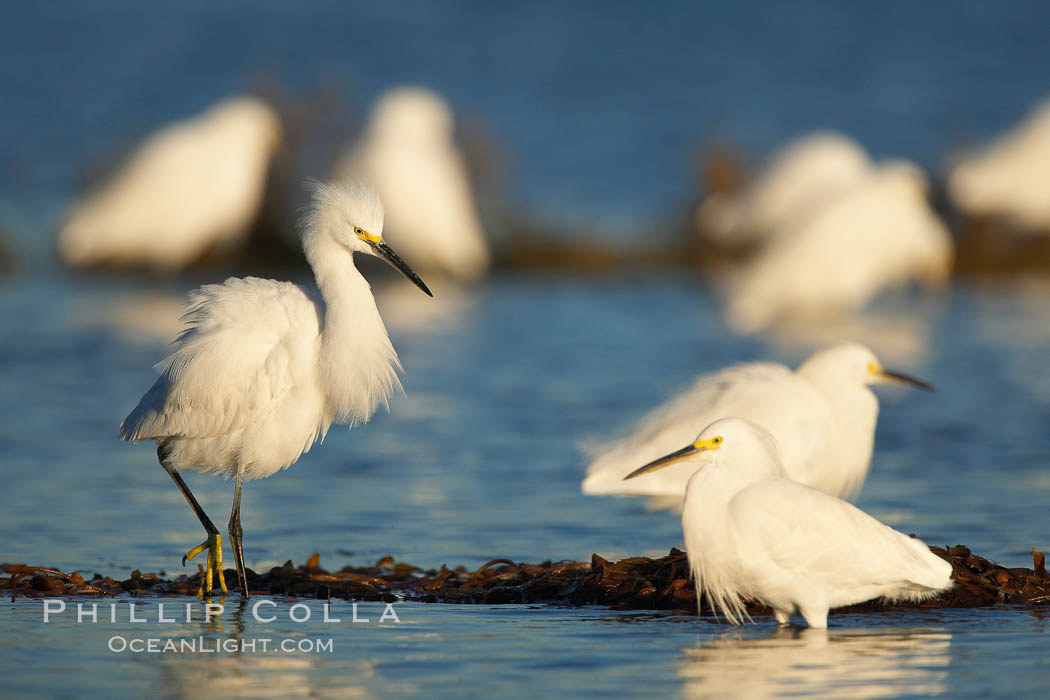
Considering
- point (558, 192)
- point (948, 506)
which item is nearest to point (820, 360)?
point (948, 506)

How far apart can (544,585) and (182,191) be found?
418 inches

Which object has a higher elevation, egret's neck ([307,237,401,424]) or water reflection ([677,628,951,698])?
egret's neck ([307,237,401,424])

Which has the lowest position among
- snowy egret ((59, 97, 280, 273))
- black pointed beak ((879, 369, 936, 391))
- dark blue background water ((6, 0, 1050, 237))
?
black pointed beak ((879, 369, 936, 391))

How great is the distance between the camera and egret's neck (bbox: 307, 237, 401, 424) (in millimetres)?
6711

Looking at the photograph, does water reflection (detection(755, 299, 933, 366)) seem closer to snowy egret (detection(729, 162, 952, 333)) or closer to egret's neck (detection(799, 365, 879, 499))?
snowy egret (detection(729, 162, 952, 333))

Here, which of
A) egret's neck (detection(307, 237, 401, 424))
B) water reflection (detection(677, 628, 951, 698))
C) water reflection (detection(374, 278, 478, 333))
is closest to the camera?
water reflection (detection(677, 628, 951, 698))

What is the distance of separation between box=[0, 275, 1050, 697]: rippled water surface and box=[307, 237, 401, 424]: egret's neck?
94 cm

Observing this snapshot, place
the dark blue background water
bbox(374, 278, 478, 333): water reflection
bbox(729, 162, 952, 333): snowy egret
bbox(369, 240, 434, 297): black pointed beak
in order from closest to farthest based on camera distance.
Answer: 1. bbox(369, 240, 434, 297): black pointed beak
2. bbox(729, 162, 952, 333): snowy egret
3. bbox(374, 278, 478, 333): water reflection
4. the dark blue background water

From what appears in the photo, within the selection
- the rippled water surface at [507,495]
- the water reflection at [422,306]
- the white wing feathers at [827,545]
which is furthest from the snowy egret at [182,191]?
the white wing feathers at [827,545]

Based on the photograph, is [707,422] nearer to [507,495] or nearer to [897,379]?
[897,379]

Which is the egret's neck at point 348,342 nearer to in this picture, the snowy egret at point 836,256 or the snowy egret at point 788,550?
the snowy egret at point 788,550

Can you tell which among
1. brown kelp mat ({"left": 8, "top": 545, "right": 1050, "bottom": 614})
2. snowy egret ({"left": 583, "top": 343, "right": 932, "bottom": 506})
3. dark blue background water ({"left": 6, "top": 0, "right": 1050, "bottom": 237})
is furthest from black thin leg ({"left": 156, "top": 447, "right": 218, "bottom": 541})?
dark blue background water ({"left": 6, "top": 0, "right": 1050, "bottom": 237})

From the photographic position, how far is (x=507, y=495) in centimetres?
877

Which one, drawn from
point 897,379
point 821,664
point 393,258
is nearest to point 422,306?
point 897,379
